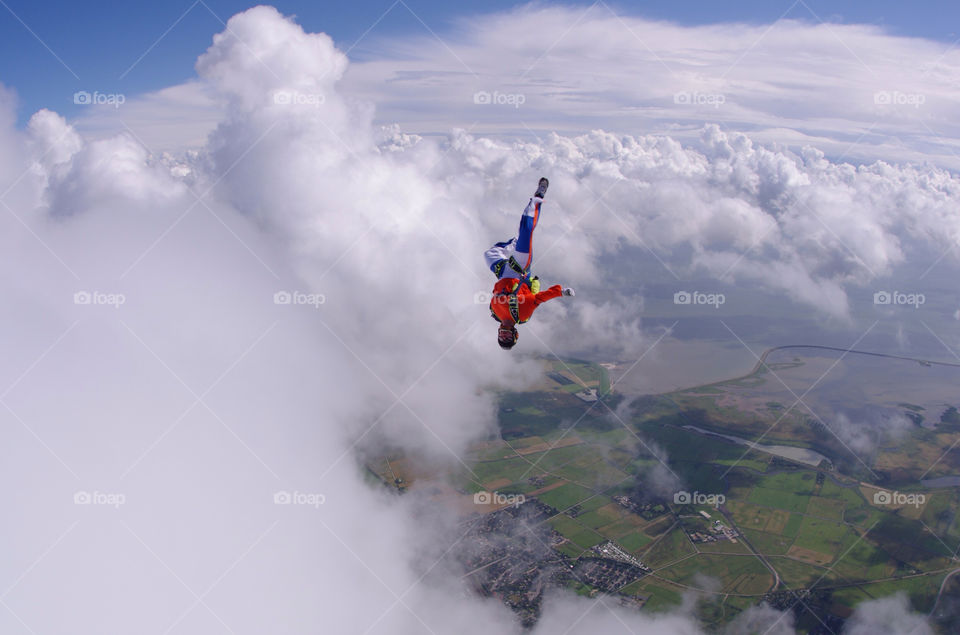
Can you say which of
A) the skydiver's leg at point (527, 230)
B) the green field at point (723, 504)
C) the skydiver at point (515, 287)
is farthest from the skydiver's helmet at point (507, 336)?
the green field at point (723, 504)

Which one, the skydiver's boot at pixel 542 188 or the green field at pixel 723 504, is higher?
the skydiver's boot at pixel 542 188

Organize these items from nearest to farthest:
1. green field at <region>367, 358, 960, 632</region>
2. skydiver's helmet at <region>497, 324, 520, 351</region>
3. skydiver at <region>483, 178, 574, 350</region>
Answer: skydiver at <region>483, 178, 574, 350</region>
skydiver's helmet at <region>497, 324, 520, 351</region>
green field at <region>367, 358, 960, 632</region>

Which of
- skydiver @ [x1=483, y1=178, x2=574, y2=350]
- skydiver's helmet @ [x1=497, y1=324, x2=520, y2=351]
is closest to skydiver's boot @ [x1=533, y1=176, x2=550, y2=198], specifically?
skydiver @ [x1=483, y1=178, x2=574, y2=350]

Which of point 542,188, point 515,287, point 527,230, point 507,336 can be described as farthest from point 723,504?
point 542,188

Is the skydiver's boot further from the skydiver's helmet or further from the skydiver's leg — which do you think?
the skydiver's helmet

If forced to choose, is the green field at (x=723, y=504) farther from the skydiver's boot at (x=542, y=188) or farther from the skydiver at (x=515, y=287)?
the skydiver's boot at (x=542, y=188)

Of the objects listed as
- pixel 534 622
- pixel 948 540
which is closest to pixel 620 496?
pixel 534 622

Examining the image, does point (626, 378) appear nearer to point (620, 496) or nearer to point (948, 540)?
point (620, 496)

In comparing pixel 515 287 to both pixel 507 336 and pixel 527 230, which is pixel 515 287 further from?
pixel 527 230
